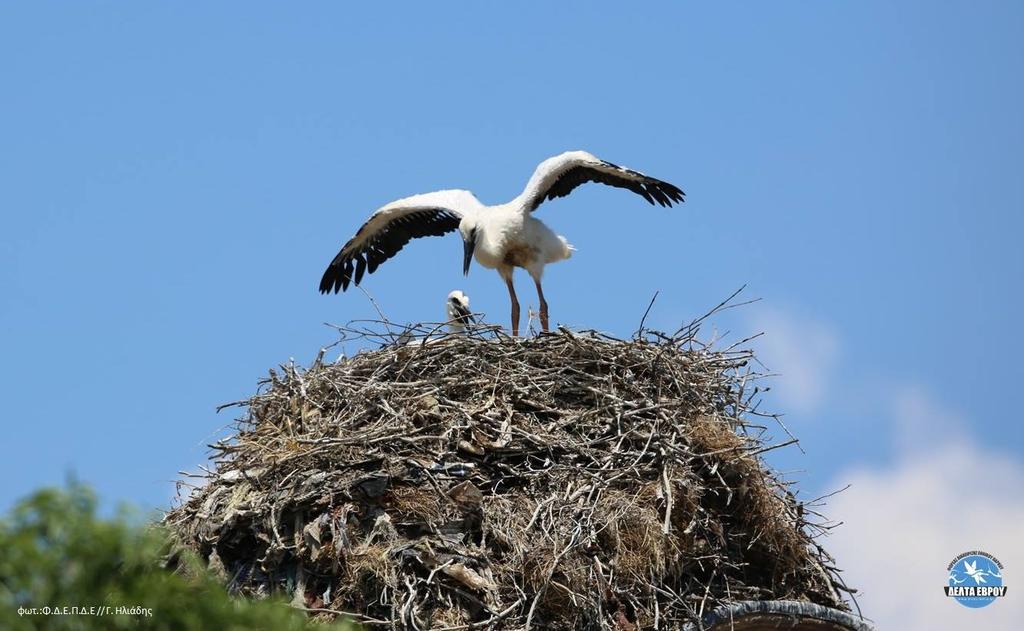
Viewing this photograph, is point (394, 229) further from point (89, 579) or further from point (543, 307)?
point (89, 579)

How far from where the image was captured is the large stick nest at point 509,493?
8539mm

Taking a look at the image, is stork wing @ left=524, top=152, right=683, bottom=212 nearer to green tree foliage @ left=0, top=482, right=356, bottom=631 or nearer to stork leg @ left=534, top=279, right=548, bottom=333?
stork leg @ left=534, top=279, right=548, bottom=333

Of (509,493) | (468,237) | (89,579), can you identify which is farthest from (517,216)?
(89,579)

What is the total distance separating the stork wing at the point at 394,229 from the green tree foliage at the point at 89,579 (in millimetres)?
7076

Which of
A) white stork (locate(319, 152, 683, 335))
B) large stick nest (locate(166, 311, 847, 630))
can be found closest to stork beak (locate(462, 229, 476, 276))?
white stork (locate(319, 152, 683, 335))

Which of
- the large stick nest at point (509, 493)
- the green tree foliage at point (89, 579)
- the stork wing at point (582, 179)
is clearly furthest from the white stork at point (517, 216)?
the green tree foliage at point (89, 579)

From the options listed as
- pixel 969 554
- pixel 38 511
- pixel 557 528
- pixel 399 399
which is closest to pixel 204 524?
pixel 399 399

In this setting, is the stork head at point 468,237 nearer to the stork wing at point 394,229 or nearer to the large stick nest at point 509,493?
the stork wing at point 394,229

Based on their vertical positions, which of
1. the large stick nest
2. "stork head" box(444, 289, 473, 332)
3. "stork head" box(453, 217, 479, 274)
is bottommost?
the large stick nest

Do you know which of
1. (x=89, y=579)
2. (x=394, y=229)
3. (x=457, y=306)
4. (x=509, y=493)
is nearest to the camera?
(x=89, y=579)

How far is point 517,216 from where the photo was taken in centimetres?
1166

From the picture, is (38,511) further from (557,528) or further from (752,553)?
(752,553)

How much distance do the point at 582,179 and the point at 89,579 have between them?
6.98 metres

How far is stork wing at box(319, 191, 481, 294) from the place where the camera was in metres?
12.4
